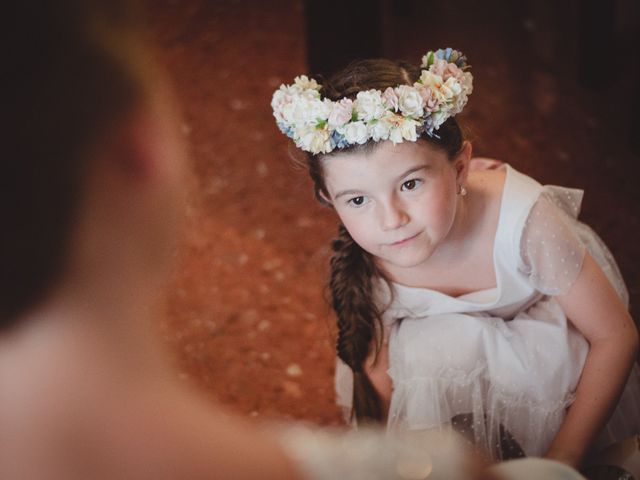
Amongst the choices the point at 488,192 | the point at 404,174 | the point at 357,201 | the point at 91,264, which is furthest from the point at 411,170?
the point at 91,264

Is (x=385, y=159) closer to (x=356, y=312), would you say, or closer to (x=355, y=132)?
(x=355, y=132)

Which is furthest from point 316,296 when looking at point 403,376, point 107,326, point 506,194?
point 107,326

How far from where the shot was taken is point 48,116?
1.94ft

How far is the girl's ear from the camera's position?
1.57m

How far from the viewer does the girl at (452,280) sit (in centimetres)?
148

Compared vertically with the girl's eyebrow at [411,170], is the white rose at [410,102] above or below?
above

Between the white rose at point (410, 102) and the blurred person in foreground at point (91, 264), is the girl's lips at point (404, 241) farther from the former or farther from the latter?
the blurred person in foreground at point (91, 264)

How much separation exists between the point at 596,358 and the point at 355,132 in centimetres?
69

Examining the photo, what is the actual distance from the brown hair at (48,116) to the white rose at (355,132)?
830 mm

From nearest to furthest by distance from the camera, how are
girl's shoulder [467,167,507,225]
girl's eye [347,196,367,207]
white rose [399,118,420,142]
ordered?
white rose [399,118,420,142], girl's eye [347,196,367,207], girl's shoulder [467,167,507,225]

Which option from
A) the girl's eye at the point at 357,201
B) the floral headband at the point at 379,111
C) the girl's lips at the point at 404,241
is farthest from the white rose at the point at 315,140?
the girl's lips at the point at 404,241

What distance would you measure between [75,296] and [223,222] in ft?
7.13

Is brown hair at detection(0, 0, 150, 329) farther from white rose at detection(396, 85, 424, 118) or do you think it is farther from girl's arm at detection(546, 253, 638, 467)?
girl's arm at detection(546, 253, 638, 467)

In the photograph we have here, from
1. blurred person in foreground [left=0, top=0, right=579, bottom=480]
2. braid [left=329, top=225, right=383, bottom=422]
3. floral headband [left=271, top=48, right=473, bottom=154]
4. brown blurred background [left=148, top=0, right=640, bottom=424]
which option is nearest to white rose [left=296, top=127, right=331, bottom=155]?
floral headband [left=271, top=48, right=473, bottom=154]
